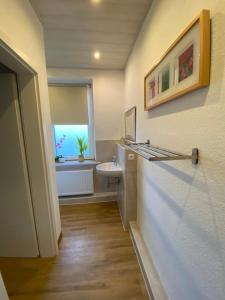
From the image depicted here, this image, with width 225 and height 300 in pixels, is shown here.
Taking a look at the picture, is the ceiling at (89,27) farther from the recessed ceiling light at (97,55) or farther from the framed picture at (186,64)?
the framed picture at (186,64)

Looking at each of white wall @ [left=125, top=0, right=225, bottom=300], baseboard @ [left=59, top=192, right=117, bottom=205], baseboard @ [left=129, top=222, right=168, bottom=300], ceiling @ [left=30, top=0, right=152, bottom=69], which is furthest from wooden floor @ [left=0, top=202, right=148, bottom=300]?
ceiling @ [left=30, top=0, right=152, bottom=69]

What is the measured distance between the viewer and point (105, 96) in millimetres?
2795

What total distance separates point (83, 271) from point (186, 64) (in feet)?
6.43

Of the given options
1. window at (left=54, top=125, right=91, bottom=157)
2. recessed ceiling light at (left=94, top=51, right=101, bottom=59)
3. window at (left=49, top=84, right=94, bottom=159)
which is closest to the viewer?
recessed ceiling light at (left=94, top=51, right=101, bottom=59)

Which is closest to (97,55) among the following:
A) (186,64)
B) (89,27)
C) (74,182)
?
(89,27)

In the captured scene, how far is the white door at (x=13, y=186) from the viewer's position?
4.61 feet

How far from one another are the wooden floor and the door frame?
0.20 meters

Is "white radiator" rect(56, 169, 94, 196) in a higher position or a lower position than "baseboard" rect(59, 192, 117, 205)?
higher

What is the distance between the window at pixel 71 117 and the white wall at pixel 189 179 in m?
1.76

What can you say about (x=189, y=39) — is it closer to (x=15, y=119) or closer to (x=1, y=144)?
(x=15, y=119)

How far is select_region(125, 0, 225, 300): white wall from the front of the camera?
24.8 inches

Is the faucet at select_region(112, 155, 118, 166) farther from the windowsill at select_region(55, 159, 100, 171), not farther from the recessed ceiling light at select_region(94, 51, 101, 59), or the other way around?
the recessed ceiling light at select_region(94, 51, 101, 59)

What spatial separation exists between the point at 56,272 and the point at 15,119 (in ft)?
5.15

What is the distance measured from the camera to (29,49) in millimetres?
1314
